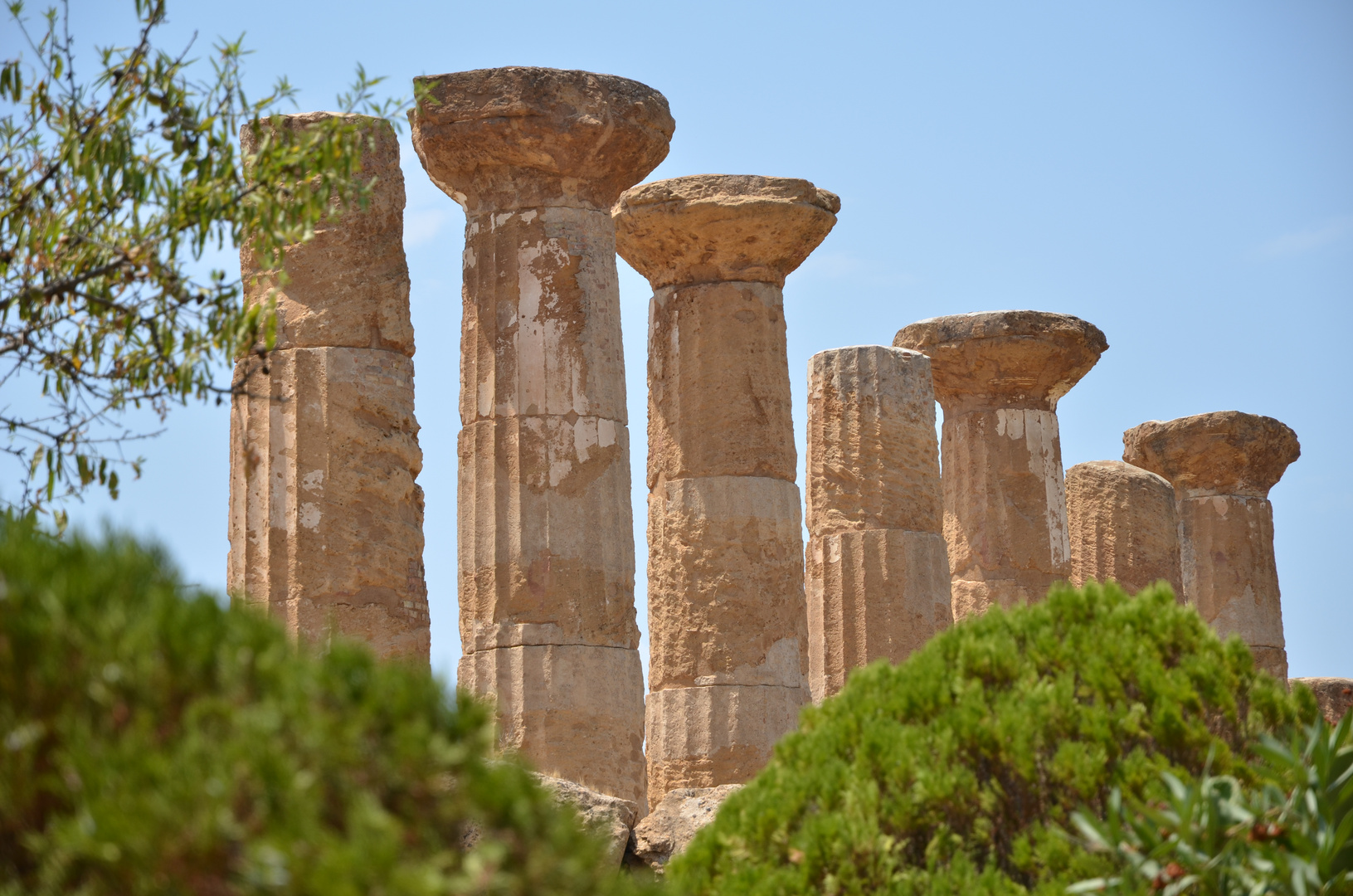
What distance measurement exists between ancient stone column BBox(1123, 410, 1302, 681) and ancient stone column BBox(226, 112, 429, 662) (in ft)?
46.2

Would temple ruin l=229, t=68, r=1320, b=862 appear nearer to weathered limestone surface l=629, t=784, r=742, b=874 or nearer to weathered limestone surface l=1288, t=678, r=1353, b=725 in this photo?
weathered limestone surface l=629, t=784, r=742, b=874

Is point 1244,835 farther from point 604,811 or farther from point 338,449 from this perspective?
point 338,449

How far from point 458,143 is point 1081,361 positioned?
346 inches

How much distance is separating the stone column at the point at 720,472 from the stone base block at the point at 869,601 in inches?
61.0

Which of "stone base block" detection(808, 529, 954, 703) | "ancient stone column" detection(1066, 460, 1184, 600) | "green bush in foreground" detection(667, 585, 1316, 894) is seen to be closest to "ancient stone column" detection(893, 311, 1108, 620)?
"ancient stone column" detection(1066, 460, 1184, 600)

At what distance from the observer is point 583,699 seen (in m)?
10.9

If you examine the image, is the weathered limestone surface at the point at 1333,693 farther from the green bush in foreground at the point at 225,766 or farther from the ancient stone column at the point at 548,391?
the green bush in foreground at the point at 225,766

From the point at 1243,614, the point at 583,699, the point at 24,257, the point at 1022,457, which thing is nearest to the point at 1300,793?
the point at 24,257

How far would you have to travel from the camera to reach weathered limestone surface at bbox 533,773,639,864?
329 inches

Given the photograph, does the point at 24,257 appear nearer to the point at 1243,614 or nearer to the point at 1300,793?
the point at 1300,793

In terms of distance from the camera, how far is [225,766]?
232cm

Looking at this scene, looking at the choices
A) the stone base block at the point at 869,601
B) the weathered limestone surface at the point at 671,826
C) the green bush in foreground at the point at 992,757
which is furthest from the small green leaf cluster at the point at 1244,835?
the stone base block at the point at 869,601

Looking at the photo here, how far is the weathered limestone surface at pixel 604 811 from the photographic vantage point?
27.5ft

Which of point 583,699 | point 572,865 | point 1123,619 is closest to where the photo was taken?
point 572,865
